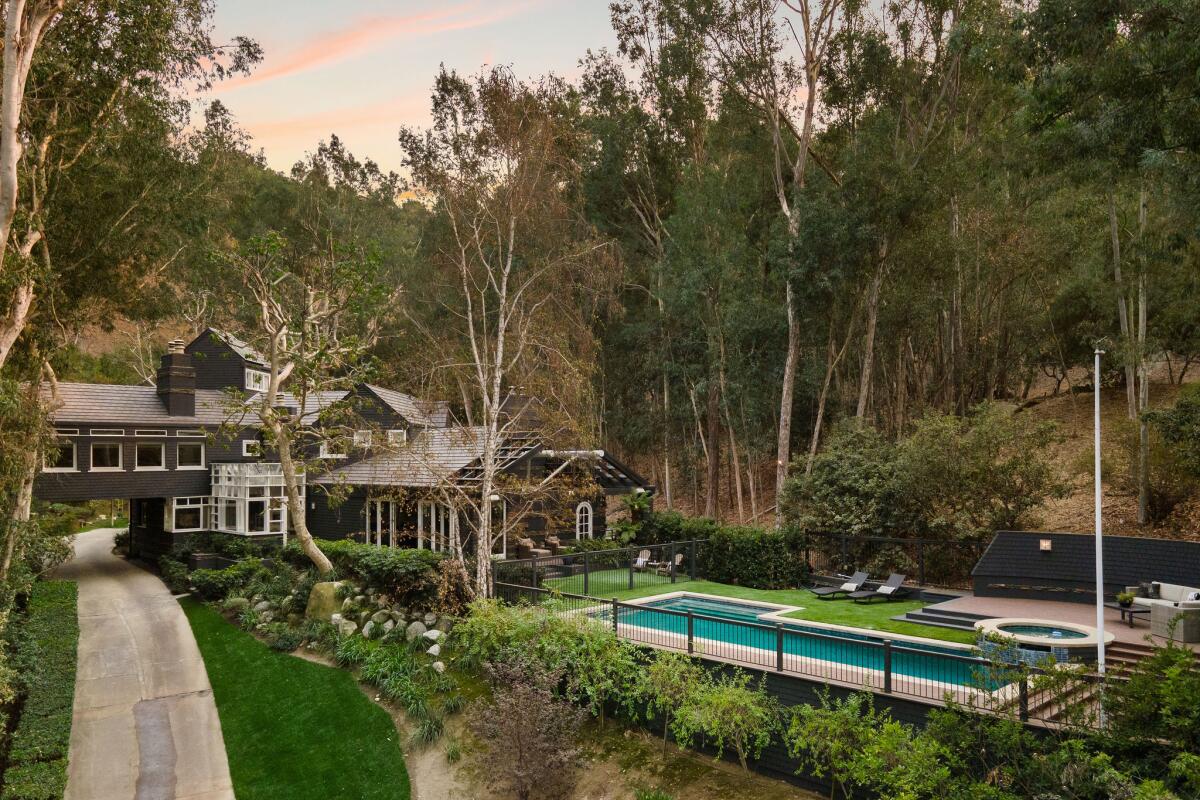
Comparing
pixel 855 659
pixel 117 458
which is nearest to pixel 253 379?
pixel 117 458

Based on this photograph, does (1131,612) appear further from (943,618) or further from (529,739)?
(529,739)

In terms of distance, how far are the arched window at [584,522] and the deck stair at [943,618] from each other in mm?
11091

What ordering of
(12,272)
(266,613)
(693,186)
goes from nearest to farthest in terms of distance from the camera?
(12,272) → (266,613) → (693,186)

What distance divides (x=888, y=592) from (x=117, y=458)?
23855 millimetres

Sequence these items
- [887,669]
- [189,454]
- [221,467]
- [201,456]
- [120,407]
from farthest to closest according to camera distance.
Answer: [201,456] < [189,454] < [221,467] < [120,407] < [887,669]

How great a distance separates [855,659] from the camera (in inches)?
470

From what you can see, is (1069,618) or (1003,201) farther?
(1003,201)

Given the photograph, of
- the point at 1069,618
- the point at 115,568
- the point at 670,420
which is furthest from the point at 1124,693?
the point at 115,568

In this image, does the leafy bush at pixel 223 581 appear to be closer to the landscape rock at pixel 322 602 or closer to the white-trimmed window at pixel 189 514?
the landscape rock at pixel 322 602

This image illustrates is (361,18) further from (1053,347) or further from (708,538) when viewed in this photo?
(1053,347)

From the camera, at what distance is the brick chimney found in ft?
87.4

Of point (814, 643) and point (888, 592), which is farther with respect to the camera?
point (888, 592)

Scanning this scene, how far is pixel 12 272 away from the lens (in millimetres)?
13578

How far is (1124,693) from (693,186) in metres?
23.8
